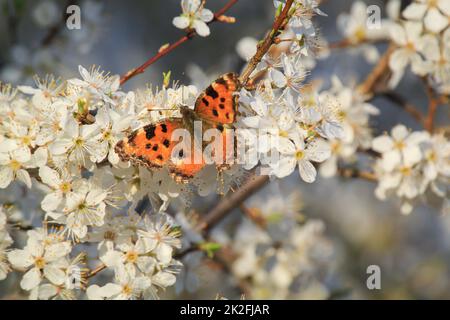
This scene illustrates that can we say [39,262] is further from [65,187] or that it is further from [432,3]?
[432,3]

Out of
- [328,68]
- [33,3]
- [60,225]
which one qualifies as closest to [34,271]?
[60,225]

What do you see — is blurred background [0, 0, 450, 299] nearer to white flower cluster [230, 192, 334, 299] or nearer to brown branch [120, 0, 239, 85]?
white flower cluster [230, 192, 334, 299]

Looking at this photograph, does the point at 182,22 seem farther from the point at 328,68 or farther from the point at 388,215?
the point at 388,215

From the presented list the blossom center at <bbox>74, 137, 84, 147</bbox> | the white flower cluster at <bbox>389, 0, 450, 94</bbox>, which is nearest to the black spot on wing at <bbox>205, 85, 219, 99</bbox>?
the blossom center at <bbox>74, 137, 84, 147</bbox>

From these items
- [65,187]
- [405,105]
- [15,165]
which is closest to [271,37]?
[65,187]

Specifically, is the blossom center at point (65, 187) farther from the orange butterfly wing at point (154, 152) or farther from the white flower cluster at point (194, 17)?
the white flower cluster at point (194, 17)
